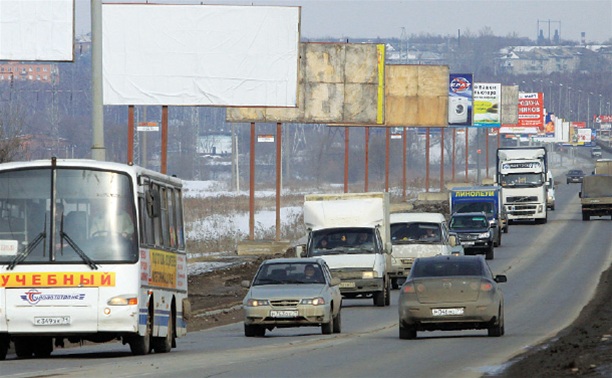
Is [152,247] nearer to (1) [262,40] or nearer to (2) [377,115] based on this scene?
(1) [262,40]

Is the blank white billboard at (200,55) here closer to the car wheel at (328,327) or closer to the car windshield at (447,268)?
the car wheel at (328,327)

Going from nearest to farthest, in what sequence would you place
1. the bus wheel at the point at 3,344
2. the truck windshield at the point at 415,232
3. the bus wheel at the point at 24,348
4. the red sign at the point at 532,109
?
the bus wheel at the point at 3,344
the bus wheel at the point at 24,348
the truck windshield at the point at 415,232
the red sign at the point at 532,109

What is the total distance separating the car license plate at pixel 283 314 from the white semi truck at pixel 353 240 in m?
8.11

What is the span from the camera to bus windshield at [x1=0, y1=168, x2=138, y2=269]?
1906 centimetres

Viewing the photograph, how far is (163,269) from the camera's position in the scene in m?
21.2

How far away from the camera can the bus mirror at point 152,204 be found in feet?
65.1

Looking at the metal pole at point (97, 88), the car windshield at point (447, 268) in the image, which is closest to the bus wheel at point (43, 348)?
the metal pole at point (97, 88)

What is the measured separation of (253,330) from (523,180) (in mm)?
50513

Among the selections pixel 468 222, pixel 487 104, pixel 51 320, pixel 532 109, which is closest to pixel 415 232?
pixel 468 222

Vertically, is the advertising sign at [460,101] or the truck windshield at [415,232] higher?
the advertising sign at [460,101]

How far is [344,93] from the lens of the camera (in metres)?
65.2

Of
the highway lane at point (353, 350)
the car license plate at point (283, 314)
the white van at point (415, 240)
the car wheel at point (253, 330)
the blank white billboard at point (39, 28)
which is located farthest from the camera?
the blank white billboard at point (39, 28)

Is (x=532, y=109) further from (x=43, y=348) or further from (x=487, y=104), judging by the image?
(x=43, y=348)

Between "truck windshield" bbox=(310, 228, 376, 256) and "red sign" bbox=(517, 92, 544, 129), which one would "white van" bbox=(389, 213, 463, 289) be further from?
"red sign" bbox=(517, 92, 544, 129)
